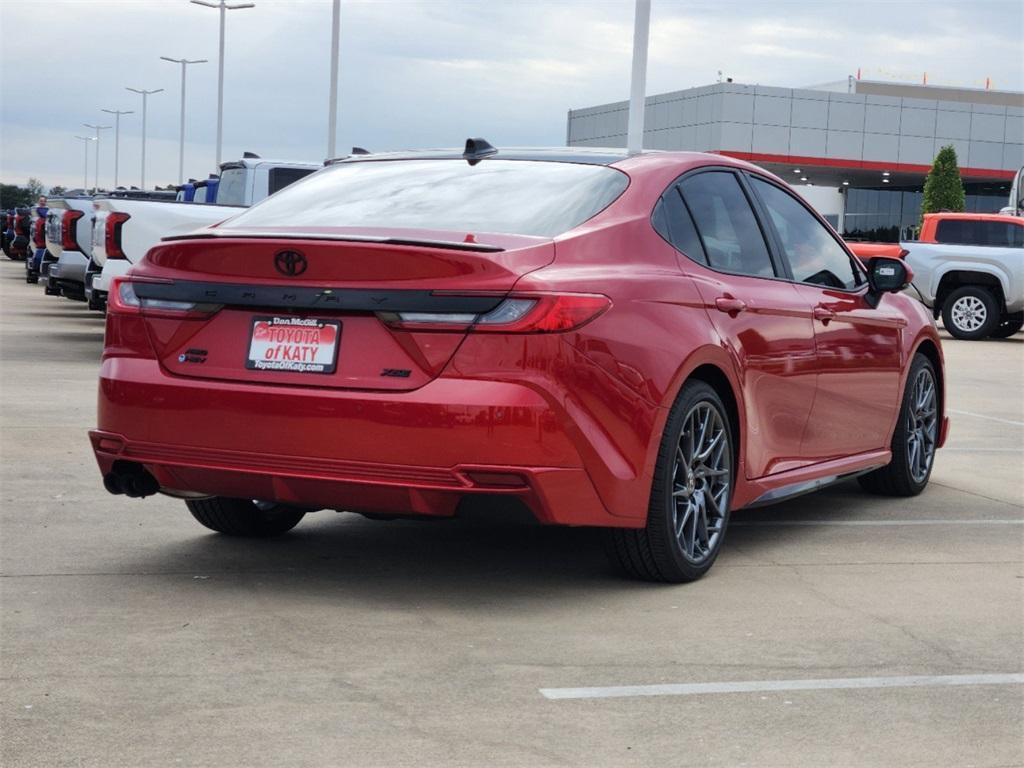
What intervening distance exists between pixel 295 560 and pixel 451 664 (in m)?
1.62

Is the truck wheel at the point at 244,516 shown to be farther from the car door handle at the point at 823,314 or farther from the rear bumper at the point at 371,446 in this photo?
the car door handle at the point at 823,314

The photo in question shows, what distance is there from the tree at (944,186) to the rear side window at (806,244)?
57651 millimetres

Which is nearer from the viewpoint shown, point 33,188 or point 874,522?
point 874,522

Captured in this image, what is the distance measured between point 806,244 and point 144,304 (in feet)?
10.2

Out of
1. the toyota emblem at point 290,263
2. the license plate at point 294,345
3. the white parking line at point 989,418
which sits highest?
the toyota emblem at point 290,263

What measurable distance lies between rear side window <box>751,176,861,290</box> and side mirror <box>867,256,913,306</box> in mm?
81

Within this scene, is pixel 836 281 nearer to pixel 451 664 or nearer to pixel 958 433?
pixel 451 664

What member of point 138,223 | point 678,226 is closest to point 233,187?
point 138,223

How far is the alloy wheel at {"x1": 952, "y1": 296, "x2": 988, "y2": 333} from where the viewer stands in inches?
1019

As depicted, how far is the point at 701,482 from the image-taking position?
6055 mm

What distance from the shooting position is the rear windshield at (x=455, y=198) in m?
5.64

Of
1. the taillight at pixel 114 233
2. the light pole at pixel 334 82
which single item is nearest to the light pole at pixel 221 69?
the light pole at pixel 334 82

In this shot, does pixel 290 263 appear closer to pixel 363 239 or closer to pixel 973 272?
pixel 363 239

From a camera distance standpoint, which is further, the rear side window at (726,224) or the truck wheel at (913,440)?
the truck wheel at (913,440)
